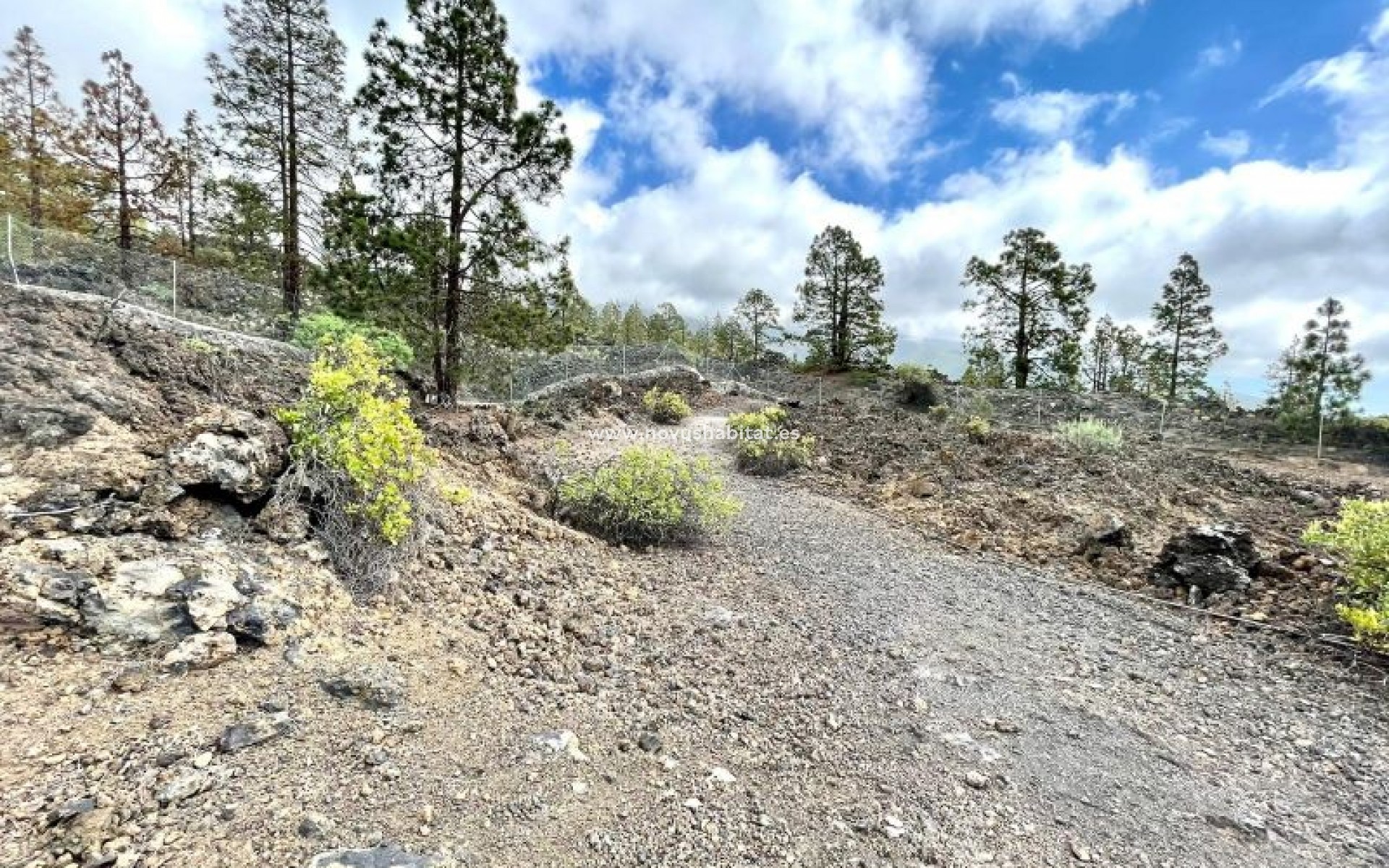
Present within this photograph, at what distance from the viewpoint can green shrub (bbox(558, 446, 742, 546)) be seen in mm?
5207

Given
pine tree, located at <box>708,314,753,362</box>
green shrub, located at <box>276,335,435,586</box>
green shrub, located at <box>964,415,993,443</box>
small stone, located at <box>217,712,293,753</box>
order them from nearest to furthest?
small stone, located at <box>217,712,293,753</box>
green shrub, located at <box>276,335,435,586</box>
green shrub, located at <box>964,415,993,443</box>
pine tree, located at <box>708,314,753,362</box>

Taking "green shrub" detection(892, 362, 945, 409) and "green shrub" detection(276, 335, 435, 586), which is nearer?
"green shrub" detection(276, 335, 435, 586)

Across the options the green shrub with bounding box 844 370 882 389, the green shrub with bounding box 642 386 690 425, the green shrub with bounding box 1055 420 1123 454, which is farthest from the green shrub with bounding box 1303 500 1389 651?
the green shrub with bounding box 844 370 882 389

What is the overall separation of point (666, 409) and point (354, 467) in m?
12.4

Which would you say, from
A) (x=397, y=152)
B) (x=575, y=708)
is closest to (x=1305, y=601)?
(x=575, y=708)

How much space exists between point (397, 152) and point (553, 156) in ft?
8.18

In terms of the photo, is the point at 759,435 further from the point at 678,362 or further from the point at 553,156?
the point at 678,362

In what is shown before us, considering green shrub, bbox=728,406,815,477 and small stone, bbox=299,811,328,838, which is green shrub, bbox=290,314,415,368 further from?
small stone, bbox=299,811,328,838

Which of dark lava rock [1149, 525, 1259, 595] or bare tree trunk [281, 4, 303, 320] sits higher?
bare tree trunk [281, 4, 303, 320]

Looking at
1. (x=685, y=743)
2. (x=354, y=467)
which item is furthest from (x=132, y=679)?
(x=685, y=743)

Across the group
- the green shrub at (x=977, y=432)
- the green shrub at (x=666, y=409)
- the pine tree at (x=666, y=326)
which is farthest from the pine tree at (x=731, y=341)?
the green shrub at (x=977, y=432)

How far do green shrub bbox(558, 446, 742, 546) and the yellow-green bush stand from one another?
1892 mm

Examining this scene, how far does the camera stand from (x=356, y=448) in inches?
132

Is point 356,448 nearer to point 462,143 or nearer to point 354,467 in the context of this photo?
point 354,467
